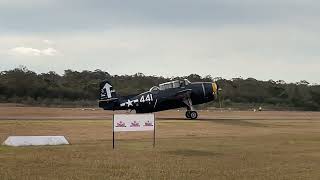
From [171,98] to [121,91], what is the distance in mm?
54931

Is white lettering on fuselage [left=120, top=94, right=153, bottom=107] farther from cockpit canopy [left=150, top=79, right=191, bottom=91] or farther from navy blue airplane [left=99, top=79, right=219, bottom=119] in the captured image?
cockpit canopy [left=150, top=79, right=191, bottom=91]

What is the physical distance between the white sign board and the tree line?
6287 centimetres

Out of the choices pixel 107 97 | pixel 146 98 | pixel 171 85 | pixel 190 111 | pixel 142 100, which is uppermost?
pixel 171 85

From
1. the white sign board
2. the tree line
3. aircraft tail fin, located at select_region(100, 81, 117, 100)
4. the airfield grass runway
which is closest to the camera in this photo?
the airfield grass runway

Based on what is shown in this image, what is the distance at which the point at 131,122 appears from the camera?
80.0ft

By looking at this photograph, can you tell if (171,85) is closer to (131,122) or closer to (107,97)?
(107,97)

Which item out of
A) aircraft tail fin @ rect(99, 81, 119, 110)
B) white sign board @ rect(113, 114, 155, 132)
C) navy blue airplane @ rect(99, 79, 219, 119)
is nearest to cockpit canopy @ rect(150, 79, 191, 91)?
navy blue airplane @ rect(99, 79, 219, 119)

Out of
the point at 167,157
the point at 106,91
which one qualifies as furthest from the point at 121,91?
the point at 167,157

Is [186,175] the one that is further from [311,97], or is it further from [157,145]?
[311,97]

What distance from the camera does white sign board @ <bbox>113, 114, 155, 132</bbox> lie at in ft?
79.5

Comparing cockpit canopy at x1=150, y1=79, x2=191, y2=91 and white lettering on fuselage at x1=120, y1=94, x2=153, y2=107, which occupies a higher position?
cockpit canopy at x1=150, y1=79, x2=191, y2=91

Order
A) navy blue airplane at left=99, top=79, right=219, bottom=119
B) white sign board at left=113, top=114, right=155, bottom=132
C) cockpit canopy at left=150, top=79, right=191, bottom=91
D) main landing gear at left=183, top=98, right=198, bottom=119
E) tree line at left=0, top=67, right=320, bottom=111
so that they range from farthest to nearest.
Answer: tree line at left=0, top=67, right=320, bottom=111
cockpit canopy at left=150, top=79, right=191, bottom=91
navy blue airplane at left=99, top=79, right=219, bottom=119
main landing gear at left=183, top=98, right=198, bottom=119
white sign board at left=113, top=114, right=155, bottom=132

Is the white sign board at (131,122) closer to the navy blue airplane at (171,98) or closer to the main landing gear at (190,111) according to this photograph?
the navy blue airplane at (171,98)

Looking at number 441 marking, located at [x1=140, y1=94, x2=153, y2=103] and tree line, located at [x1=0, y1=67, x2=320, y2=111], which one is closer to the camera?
number 441 marking, located at [x1=140, y1=94, x2=153, y2=103]
